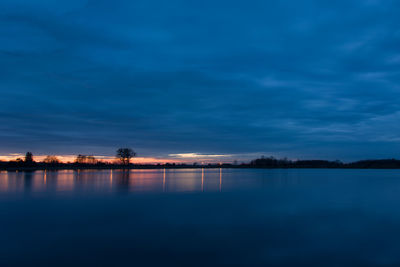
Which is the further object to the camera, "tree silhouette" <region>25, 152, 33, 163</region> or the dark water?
"tree silhouette" <region>25, 152, 33, 163</region>

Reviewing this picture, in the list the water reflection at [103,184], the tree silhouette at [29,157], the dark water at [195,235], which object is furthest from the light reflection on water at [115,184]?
the tree silhouette at [29,157]

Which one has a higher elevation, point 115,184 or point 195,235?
point 195,235

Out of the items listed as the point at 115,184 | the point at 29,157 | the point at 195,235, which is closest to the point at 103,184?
the point at 115,184

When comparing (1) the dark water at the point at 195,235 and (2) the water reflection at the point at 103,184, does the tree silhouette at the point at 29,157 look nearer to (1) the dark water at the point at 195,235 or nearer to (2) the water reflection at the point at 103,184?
(2) the water reflection at the point at 103,184

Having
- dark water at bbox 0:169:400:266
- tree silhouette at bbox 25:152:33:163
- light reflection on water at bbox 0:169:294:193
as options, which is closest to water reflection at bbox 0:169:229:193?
light reflection on water at bbox 0:169:294:193

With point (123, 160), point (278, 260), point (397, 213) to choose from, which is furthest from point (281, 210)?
point (123, 160)

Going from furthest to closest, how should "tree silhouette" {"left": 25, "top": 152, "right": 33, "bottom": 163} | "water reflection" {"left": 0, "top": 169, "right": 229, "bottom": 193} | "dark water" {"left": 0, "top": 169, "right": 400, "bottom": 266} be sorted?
"tree silhouette" {"left": 25, "top": 152, "right": 33, "bottom": 163} → "water reflection" {"left": 0, "top": 169, "right": 229, "bottom": 193} → "dark water" {"left": 0, "top": 169, "right": 400, "bottom": 266}

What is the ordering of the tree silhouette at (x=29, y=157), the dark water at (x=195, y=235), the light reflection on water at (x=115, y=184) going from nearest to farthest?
the dark water at (x=195, y=235)
the light reflection on water at (x=115, y=184)
the tree silhouette at (x=29, y=157)

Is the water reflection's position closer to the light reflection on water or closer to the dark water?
the light reflection on water

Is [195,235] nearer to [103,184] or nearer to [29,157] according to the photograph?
[103,184]

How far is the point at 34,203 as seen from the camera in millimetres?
23484

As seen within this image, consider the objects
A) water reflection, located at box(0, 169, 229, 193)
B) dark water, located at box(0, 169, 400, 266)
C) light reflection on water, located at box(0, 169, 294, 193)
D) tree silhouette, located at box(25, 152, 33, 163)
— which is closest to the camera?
dark water, located at box(0, 169, 400, 266)

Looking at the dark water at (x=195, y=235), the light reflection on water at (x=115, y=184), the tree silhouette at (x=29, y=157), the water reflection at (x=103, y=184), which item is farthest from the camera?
the tree silhouette at (x=29, y=157)

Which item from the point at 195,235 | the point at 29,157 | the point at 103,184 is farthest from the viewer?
the point at 29,157
